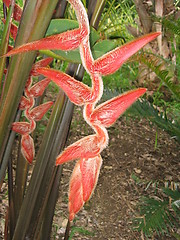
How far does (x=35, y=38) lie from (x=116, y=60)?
7 cm

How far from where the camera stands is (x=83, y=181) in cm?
25

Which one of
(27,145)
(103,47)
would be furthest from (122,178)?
(103,47)

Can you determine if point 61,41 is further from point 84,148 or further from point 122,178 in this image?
point 122,178

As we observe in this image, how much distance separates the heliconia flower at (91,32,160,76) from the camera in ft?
0.73

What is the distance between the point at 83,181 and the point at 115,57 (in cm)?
9

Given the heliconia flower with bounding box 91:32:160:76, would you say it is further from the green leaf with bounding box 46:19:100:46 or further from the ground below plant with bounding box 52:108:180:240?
the ground below plant with bounding box 52:108:180:240

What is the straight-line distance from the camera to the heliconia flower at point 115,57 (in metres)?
0.22

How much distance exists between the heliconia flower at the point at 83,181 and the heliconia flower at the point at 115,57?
0.22ft

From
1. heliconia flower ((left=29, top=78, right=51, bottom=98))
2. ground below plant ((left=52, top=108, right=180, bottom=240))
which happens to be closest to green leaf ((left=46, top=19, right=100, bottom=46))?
heliconia flower ((left=29, top=78, right=51, bottom=98))

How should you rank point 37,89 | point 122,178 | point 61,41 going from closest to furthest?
point 61,41
point 37,89
point 122,178

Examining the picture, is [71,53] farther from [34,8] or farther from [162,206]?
[162,206]

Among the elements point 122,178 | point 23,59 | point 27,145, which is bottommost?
point 122,178

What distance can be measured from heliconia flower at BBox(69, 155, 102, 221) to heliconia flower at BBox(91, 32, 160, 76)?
0.22ft

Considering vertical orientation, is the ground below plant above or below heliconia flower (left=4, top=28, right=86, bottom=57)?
below
